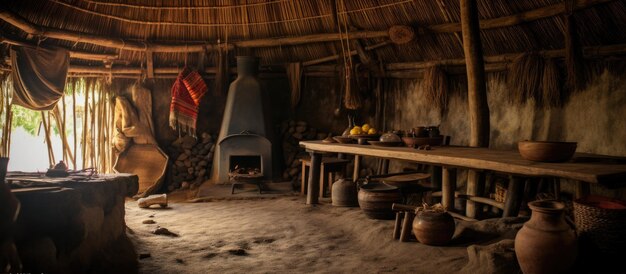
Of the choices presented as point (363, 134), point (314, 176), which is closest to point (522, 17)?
point (363, 134)

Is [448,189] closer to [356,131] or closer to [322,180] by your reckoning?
[356,131]

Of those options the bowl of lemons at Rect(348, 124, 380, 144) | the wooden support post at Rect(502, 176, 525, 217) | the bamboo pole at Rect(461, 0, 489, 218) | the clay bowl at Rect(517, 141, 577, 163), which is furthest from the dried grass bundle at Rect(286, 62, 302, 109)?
the clay bowl at Rect(517, 141, 577, 163)

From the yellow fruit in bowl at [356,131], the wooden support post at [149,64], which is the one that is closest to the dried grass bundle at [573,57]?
the yellow fruit in bowl at [356,131]

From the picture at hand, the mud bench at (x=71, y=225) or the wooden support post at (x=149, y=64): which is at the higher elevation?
the wooden support post at (x=149, y=64)

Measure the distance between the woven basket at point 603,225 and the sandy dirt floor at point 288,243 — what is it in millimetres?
834

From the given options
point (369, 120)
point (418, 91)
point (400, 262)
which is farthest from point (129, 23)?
point (400, 262)

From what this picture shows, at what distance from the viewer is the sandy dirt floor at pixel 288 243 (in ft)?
11.6

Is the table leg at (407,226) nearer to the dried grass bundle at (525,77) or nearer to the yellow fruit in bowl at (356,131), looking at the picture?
the yellow fruit in bowl at (356,131)

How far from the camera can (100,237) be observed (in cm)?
338

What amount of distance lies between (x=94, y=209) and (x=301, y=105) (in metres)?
5.22

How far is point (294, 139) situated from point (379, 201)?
350 centimetres

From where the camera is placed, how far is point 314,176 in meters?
5.93

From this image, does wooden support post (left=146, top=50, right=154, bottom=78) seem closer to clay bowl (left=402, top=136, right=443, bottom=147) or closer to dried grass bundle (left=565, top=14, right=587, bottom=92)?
clay bowl (left=402, top=136, right=443, bottom=147)

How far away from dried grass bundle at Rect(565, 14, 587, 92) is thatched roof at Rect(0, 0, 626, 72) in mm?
210
